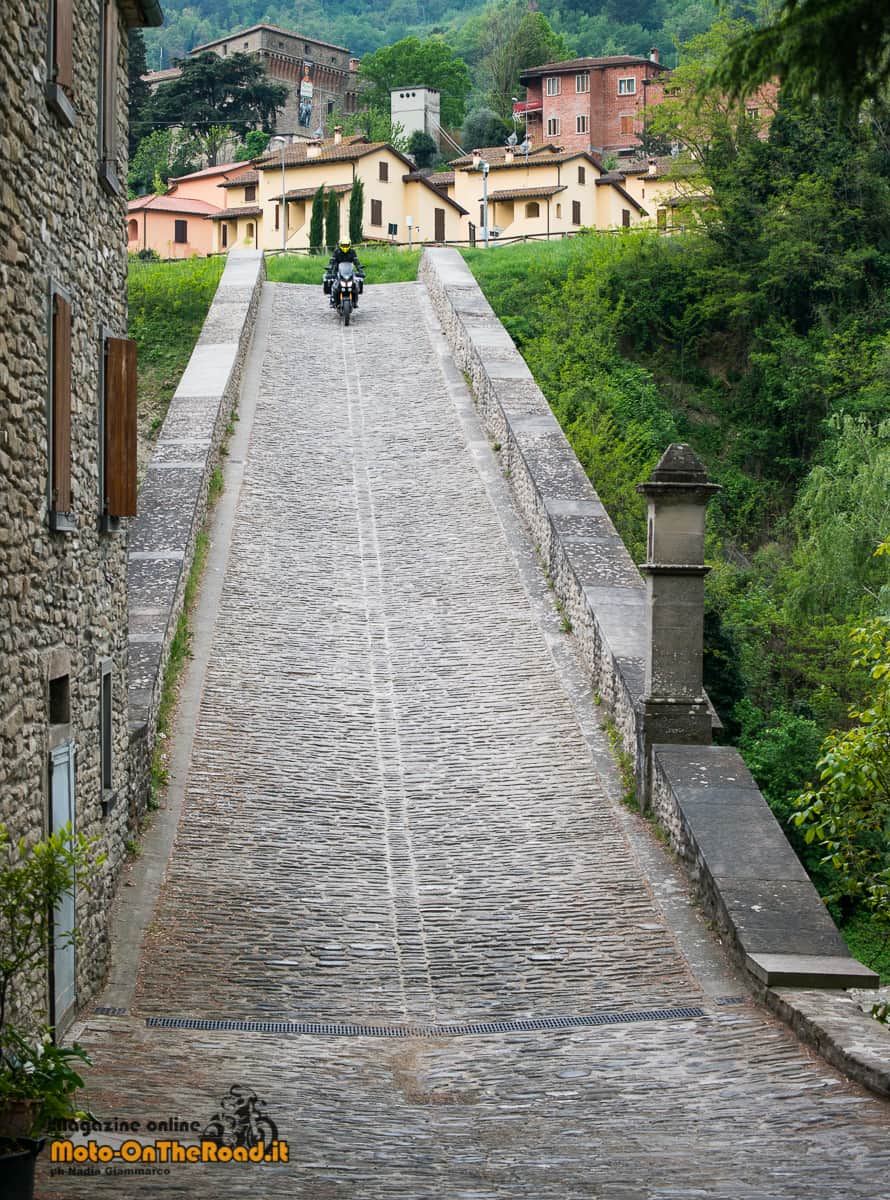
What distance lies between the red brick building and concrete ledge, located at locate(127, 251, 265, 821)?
64.6 meters

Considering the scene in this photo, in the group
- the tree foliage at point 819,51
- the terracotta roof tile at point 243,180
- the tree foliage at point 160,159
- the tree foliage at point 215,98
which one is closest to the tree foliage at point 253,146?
the tree foliage at point 215,98

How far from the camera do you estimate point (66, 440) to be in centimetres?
823

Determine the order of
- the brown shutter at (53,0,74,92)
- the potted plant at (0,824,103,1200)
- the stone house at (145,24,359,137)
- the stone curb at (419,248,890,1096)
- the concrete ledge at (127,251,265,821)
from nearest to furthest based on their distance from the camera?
1. the potted plant at (0,824,103,1200)
2. the brown shutter at (53,0,74,92)
3. the stone curb at (419,248,890,1096)
4. the concrete ledge at (127,251,265,821)
5. the stone house at (145,24,359,137)

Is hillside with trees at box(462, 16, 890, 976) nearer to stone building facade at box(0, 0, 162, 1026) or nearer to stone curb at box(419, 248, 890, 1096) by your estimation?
stone curb at box(419, 248, 890, 1096)

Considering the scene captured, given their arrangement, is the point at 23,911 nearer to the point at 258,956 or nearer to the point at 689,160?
the point at 258,956

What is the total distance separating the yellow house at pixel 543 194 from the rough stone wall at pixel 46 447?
45.0 metres

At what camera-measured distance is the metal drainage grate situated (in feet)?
29.1

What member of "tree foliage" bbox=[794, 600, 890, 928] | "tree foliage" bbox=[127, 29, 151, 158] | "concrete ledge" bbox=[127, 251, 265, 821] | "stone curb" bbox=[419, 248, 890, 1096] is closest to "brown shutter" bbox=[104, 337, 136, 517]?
"concrete ledge" bbox=[127, 251, 265, 821]

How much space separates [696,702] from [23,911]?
24.9 ft

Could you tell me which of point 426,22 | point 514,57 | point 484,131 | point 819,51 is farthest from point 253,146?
point 426,22

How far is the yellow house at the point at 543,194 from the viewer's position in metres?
54.7

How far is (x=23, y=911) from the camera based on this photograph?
5.79 meters

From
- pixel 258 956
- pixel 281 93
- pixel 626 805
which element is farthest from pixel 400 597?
pixel 281 93

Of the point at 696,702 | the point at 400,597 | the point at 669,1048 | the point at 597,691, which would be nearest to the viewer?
the point at 669,1048
